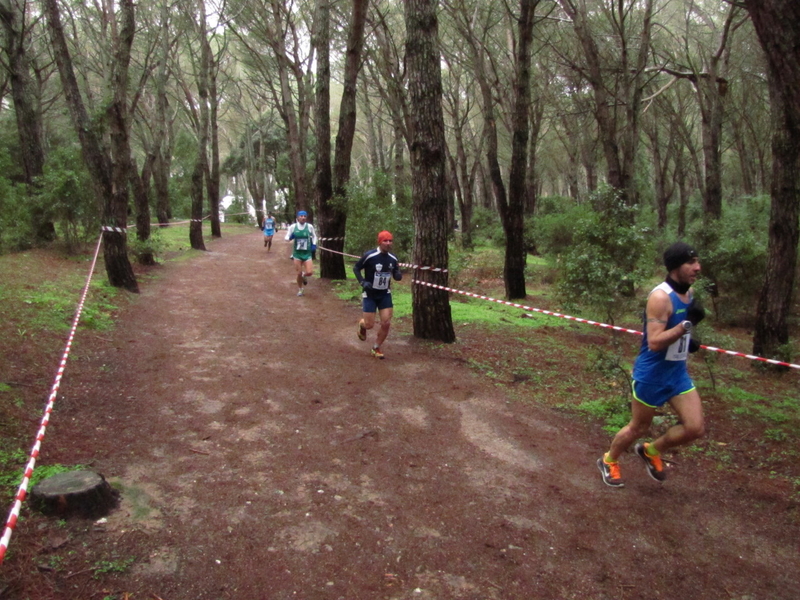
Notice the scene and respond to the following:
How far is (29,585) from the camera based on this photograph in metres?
3.14

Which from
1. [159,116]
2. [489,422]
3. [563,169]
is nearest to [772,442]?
[489,422]

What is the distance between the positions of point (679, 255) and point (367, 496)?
2.95 m

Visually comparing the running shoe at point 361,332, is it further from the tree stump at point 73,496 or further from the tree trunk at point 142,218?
the tree trunk at point 142,218

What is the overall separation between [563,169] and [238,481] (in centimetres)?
4904

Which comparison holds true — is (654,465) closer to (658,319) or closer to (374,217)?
(658,319)

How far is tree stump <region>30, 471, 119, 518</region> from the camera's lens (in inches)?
148

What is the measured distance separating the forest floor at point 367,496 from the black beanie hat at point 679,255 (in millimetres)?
1922

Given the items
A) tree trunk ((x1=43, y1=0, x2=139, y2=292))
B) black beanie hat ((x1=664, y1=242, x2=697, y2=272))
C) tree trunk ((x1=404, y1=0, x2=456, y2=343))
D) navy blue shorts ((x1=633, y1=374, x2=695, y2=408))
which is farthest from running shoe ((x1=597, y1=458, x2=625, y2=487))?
tree trunk ((x1=43, y1=0, x2=139, y2=292))

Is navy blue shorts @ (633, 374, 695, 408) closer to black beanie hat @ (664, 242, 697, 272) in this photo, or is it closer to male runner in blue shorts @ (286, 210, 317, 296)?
black beanie hat @ (664, 242, 697, 272)

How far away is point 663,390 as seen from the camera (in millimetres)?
4277

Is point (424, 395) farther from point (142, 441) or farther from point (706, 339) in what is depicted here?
point (706, 339)

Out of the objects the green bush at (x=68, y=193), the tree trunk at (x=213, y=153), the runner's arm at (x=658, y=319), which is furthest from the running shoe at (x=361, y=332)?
the tree trunk at (x=213, y=153)

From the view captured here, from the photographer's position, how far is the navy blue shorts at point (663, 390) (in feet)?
14.0

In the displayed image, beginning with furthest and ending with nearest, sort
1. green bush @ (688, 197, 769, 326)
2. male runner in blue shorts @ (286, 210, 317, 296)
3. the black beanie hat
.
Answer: green bush @ (688, 197, 769, 326) < male runner in blue shorts @ (286, 210, 317, 296) < the black beanie hat
